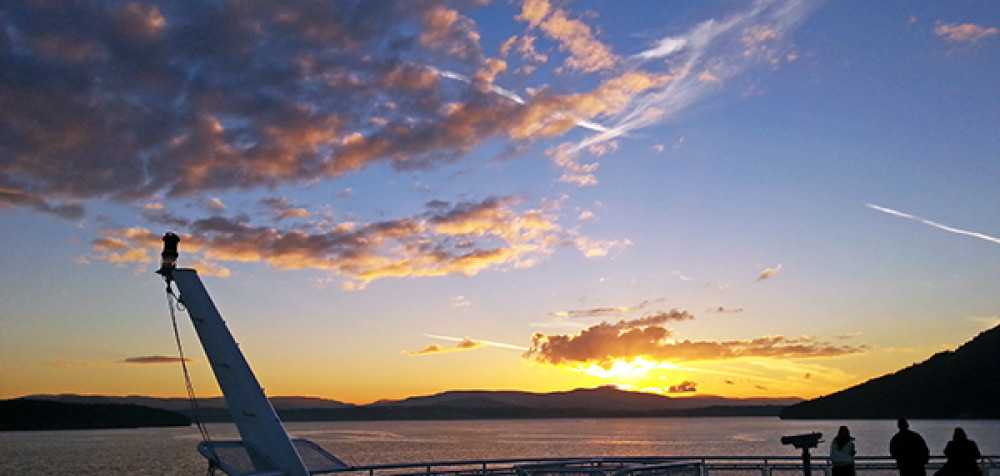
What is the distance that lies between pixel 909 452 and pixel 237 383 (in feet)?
39.4

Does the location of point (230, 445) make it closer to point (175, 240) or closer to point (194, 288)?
point (194, 288)

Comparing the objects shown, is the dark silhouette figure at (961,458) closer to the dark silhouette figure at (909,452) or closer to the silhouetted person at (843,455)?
the dark silhouette figure at (909,452)

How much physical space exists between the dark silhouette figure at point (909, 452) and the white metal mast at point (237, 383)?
10746 millimetres

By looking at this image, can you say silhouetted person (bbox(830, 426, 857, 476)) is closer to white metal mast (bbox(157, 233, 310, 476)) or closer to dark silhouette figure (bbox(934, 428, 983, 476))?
dark silhouette figure (bbox(934, 428, 983, 476))

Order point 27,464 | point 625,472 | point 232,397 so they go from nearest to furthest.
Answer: point 625,472 → point 232,397 → point 27,464

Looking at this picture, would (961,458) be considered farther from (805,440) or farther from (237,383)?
(237,383)

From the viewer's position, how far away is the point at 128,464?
397ft

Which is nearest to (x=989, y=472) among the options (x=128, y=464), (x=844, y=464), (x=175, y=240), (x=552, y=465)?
(x=844, y=464)

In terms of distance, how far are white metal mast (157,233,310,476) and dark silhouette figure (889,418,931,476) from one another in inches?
→ 423

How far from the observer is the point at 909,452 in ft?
46.7

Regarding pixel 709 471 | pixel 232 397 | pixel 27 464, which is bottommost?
pixel 27 464

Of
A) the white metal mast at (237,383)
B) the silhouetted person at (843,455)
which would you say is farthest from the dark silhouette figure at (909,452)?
the white metal mast at (237,383)

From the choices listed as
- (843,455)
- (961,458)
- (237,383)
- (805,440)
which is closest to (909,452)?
(961,458)

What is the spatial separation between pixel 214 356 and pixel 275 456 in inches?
74.9
